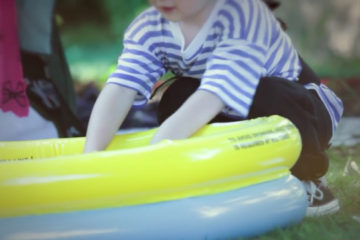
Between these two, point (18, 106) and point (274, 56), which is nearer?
point (274, 56)

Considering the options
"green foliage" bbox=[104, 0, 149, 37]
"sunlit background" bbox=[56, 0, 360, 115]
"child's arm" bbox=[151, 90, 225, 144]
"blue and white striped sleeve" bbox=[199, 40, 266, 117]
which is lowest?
"green foliage" bbox=[104, 0, 149, 37]

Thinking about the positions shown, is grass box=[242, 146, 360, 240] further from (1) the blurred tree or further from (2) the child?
(1) the blurred tree

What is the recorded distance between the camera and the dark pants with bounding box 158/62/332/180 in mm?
963

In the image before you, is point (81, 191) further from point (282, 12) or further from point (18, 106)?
point (282, 12)

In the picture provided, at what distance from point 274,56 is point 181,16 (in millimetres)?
167

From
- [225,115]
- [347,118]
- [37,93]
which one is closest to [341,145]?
[347,118]

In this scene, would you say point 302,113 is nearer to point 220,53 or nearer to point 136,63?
point 220,53

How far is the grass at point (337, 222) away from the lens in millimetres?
810

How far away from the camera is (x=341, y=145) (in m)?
1.38

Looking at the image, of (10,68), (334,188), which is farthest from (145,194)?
(10,68)

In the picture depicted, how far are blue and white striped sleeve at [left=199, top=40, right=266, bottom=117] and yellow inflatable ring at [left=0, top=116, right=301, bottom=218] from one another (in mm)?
83

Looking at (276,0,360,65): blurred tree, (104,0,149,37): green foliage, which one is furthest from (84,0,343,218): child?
(104,0,149,37): green foliage

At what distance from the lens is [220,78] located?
896 mm

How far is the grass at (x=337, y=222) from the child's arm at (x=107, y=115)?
31 centimetres
